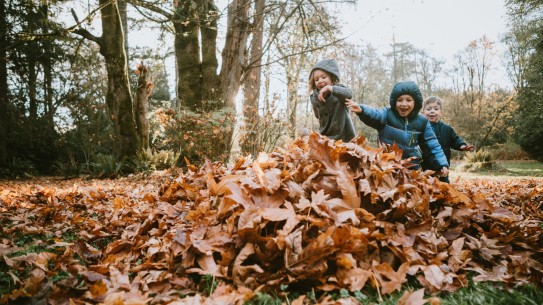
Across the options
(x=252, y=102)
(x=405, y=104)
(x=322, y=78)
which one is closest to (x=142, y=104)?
(x=252, y=102)

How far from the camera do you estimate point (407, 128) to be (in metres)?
3.19

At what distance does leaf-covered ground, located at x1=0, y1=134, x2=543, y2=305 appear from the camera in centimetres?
121

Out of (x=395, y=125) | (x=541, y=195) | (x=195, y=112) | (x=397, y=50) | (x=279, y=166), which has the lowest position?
(x=541, y=195)

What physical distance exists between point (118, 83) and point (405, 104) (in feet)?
23.9

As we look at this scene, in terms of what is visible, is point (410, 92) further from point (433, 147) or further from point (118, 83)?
point (118, 83)

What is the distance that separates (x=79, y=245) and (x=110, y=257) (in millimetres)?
304

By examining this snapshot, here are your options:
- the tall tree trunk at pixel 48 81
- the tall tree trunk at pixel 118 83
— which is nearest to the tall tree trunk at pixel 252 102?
the tall tree trunk at pixel 118 83

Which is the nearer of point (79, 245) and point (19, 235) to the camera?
point (79, 245)

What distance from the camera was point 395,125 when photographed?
3.24m

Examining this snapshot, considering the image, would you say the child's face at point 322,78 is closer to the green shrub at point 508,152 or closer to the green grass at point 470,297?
the green grass at point 470,297

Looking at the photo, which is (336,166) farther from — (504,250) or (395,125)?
(395,125)

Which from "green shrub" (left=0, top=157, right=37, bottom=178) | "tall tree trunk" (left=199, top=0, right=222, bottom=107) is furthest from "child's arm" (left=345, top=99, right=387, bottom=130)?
"green shrub" (left=0, top=157, right=37, bottom=178)

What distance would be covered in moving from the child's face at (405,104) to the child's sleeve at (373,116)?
0.17 metres

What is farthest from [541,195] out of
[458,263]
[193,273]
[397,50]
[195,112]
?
[397,50]
